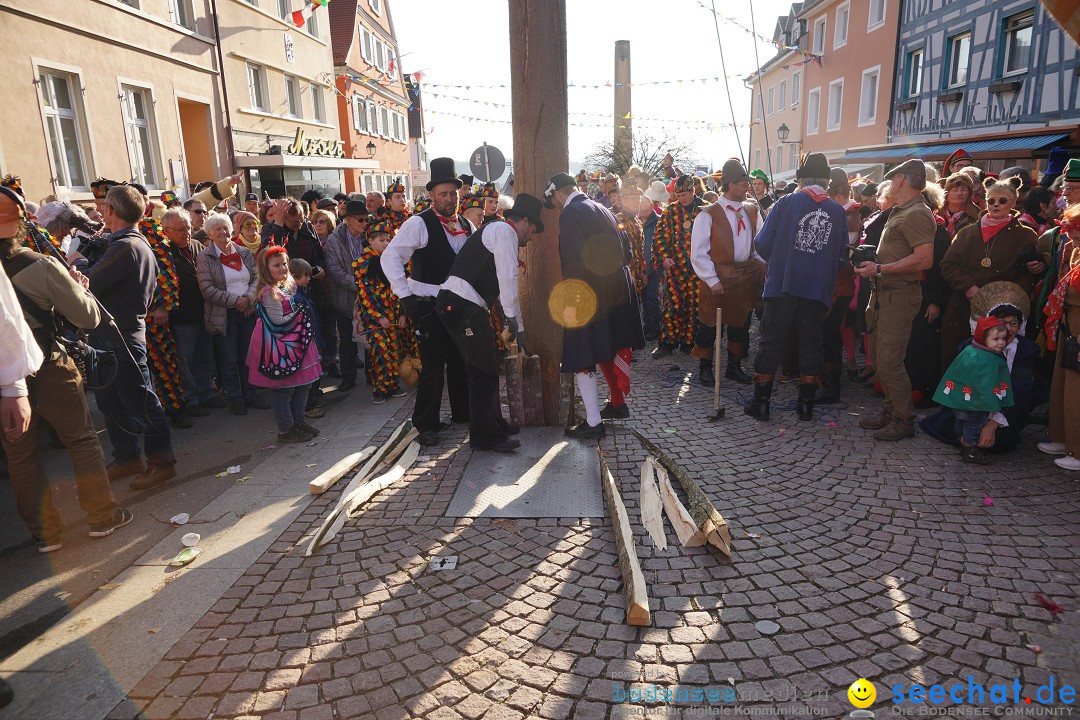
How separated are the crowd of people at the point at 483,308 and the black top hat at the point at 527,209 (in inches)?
0.6

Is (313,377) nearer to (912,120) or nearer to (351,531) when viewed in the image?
(351,531)

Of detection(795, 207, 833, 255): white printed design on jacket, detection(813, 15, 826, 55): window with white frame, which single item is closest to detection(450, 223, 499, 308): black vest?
detection(795, 207, 833, 255): white printed design on jacket

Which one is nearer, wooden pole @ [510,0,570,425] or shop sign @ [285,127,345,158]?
wooden pole @ [510,0,570,425]

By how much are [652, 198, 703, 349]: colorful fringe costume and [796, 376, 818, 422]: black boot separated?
77.9 inches

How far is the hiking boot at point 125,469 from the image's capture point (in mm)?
4879

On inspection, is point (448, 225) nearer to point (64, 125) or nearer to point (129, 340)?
point (129, 340)

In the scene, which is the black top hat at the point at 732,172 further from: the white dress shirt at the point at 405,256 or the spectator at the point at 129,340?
the spectator at the point at 129,340

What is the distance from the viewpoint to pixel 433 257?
5375 mm

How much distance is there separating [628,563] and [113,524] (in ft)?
10.6

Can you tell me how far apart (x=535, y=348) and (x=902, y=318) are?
301 centimetres

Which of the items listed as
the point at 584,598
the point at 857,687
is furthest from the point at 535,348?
the point at 857,687

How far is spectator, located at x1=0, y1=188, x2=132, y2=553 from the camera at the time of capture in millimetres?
3502

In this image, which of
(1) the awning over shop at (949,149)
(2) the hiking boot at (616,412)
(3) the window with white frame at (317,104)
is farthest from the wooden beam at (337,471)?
(3) the window with white frame at (317,104)

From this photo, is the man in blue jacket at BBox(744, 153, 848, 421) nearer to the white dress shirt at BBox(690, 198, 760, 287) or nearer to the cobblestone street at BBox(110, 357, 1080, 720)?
the white dress shirt at BBox(690, 198, 760, 287)
